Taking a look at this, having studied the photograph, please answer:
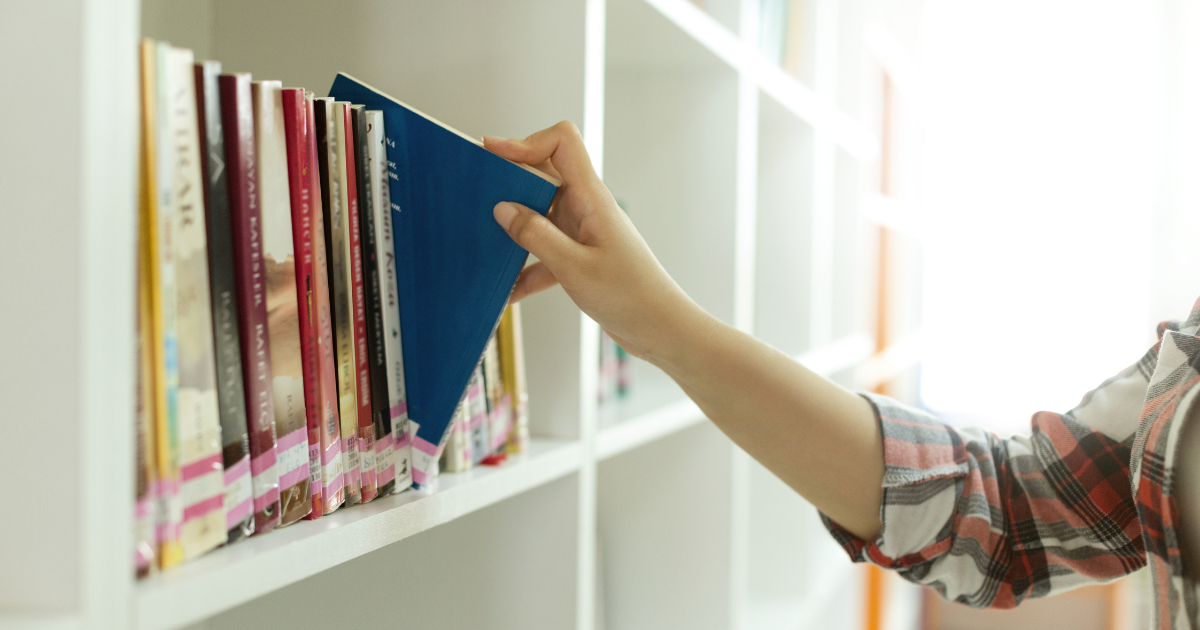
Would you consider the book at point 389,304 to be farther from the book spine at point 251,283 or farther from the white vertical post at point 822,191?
the white vertical post at point 822,191

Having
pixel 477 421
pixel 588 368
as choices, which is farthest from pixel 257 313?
pixel 588 368

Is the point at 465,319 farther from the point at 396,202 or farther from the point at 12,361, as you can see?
the point at 12,361

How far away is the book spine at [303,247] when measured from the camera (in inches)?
19.4

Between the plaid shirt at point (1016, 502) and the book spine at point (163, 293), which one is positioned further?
the plaid shirt at point (1016, 502)

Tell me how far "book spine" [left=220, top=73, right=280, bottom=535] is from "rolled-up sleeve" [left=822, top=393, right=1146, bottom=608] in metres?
0.59

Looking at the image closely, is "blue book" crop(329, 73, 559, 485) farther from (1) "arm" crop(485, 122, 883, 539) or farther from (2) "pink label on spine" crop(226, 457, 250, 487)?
(2) "pink label on spine" crop(226, 457, 250, 487)

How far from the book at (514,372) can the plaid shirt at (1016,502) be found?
0.36 metres

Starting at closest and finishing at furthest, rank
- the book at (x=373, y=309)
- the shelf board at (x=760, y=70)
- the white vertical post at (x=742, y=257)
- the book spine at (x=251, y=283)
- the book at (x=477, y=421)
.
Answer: the book spine at (x=251, y=283), the book at (x=373, y=309), the book at (x=477, y=421), the shelf board at (x=760, y=70), the white vertical post at (x=742, y=257)

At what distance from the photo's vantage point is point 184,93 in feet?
1.33

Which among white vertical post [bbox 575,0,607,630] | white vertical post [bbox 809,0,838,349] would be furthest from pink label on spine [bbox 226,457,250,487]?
white vertical post [bbox 809,0,838,349]

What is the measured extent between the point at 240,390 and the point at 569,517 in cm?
38

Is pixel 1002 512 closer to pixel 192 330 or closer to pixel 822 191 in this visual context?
pixel 192 330

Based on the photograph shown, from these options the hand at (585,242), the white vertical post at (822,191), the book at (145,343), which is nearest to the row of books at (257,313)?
the book at (145,343)

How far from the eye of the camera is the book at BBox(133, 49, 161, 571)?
0.39 metres
